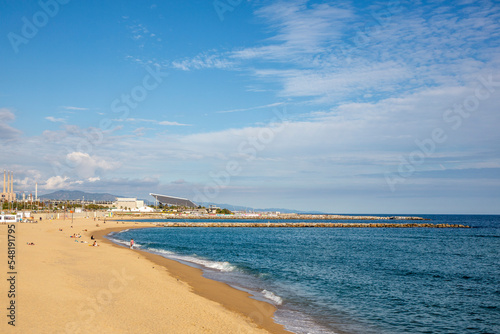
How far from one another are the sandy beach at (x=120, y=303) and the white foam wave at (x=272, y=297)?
44.2 inches

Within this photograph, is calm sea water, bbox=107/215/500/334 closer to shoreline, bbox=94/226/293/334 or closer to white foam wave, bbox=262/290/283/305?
white foam wave, bbox=262/290/283/305

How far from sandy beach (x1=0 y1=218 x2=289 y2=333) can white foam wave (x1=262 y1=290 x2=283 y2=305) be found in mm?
1122

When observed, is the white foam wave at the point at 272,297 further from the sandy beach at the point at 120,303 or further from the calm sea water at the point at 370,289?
the sandy beach at the point at 120,303

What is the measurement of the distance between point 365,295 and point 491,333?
706 cm

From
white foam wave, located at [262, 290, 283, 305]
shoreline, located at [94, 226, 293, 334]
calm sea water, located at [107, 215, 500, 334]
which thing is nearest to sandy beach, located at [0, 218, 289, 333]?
shoreline, located at [94, 226, 293, 334]

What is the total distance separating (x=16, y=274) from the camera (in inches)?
725

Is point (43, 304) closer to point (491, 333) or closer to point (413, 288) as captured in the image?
point (491, 333)

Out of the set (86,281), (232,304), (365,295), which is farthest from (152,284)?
(365,295)

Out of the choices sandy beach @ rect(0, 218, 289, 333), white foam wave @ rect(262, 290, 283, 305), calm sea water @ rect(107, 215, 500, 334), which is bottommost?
calm sea water @ rect(107, 215, 500, 334)

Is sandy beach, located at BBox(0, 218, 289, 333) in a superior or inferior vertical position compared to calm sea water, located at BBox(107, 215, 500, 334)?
superior

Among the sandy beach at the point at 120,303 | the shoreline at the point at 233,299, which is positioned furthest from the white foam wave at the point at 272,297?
the sandy beach at the point at 120,303

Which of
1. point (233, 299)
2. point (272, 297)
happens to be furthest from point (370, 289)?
point (233, 299)

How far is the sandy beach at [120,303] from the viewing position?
39.7 feet

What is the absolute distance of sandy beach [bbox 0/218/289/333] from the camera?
1209 centimetres
